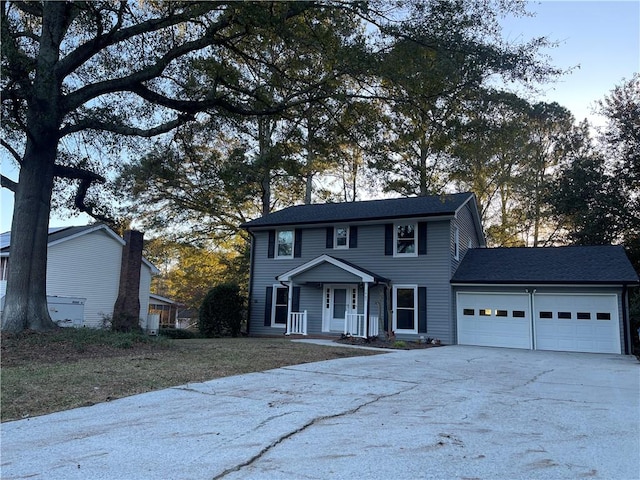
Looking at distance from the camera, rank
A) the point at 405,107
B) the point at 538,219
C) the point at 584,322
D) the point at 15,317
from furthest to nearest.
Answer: the point at 538,219
the point at 584,322
the point at 405,107
the point at 15,317

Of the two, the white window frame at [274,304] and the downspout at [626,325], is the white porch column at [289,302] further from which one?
the downspout at [626,325]

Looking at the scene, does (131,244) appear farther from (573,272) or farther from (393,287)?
(573,272)

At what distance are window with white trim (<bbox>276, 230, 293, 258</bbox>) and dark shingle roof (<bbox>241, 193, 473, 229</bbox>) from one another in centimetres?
52

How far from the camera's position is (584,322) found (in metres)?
15.0

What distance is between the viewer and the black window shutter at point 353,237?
18.3m

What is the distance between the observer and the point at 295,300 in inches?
738

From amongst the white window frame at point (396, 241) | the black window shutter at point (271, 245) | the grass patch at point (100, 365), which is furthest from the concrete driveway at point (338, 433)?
the black window shutter at point (271, 245)

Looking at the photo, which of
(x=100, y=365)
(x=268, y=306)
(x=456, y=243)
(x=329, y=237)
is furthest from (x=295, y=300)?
(x=100, y=365)

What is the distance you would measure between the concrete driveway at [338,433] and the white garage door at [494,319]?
28.8 ft

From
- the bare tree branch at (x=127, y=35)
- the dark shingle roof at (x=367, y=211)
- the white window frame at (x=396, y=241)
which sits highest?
the bare tree branch at (x=127, y=35)

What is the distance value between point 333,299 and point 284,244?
10.9 ft

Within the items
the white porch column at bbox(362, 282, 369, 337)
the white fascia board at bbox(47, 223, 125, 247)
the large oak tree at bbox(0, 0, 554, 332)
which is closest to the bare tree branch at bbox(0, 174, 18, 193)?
the large oak tree at bbox(0, 0, 554, 332)

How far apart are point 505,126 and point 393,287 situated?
324 inches

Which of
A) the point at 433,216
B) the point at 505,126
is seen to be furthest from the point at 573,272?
the point at 505,126
